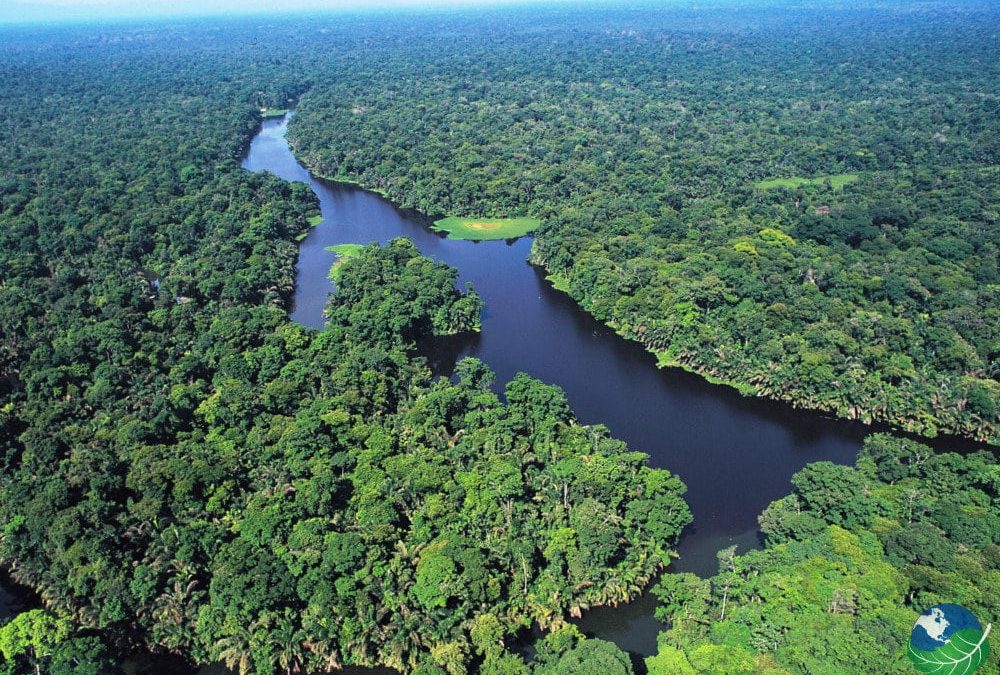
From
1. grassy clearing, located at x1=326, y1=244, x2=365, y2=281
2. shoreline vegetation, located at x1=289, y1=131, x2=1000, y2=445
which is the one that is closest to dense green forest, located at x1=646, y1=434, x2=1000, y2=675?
shoreline vegetation, located at x1=289, y1=131, x2=1000, y2=445

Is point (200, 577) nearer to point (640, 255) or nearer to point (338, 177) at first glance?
point (640, 255)

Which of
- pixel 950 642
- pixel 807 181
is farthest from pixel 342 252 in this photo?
pixel 950 642

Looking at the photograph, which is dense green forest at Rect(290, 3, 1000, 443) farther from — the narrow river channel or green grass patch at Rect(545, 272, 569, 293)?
the narrow river channel

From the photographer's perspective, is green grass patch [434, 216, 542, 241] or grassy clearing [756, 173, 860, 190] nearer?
green grass patch [434, 216, 542, 241]

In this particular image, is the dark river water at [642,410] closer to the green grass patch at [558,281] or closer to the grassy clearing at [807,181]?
the green grass patch at [558,281]

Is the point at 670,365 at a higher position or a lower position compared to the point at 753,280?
lower

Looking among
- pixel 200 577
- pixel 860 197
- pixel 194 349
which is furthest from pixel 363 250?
pixel 860 197

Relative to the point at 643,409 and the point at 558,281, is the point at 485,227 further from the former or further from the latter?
the point at 643,409
